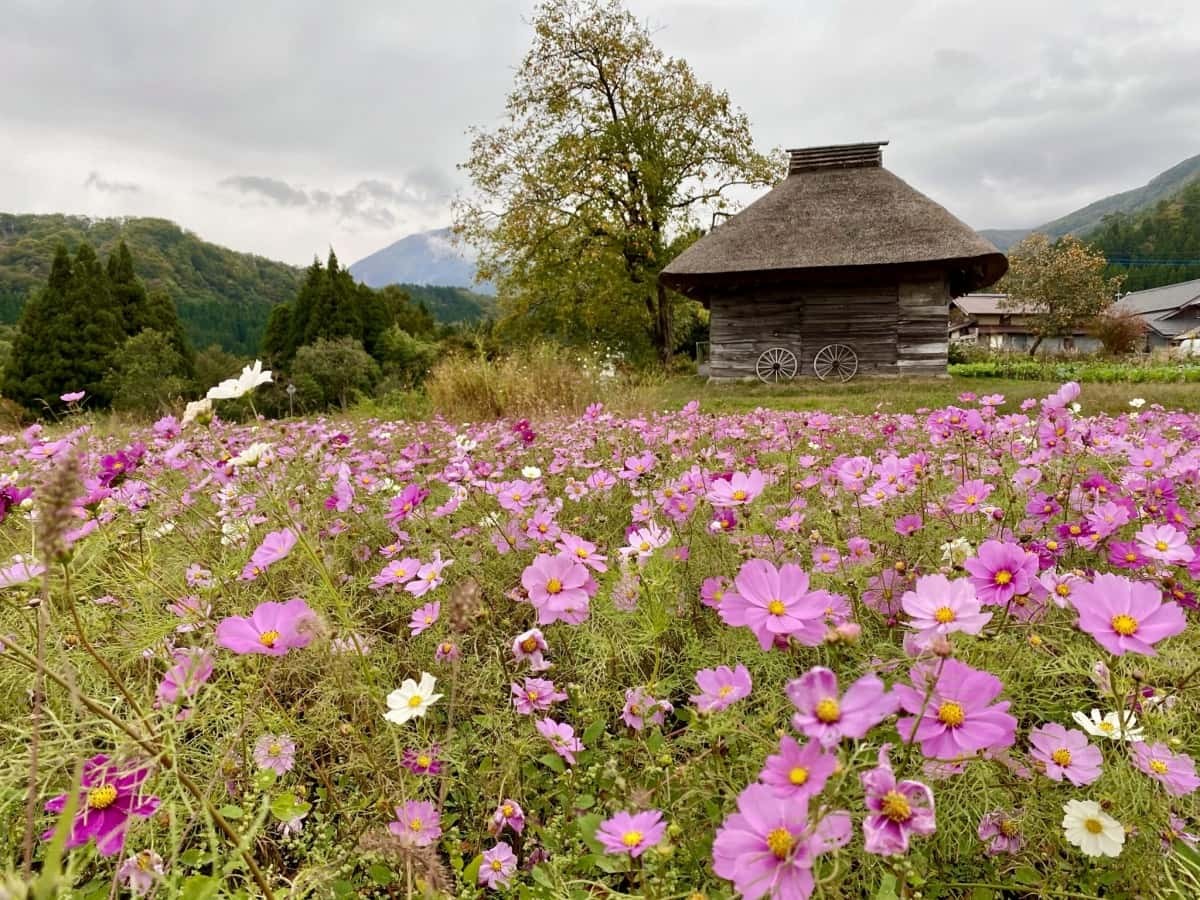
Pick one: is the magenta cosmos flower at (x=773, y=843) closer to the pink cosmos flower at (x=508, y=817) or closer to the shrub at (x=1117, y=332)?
the pink cosmos flower at (x=508, y=817)

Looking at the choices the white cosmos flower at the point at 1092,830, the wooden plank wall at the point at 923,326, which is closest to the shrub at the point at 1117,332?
the wooden plank wall at the point at 923,326

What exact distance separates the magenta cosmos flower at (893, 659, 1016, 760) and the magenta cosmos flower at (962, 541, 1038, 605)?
1.04ft

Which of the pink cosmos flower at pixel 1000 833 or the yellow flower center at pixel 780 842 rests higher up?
the yellow flower center at pixel 780 842

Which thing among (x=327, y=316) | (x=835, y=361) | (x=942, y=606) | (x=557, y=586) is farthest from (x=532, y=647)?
(x=327, y=316)

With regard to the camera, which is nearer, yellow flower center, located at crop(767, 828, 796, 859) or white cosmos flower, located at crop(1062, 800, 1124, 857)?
yellow flower center, located at crop(767, 828, 796, 859)

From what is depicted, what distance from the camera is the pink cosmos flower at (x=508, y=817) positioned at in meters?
0.95

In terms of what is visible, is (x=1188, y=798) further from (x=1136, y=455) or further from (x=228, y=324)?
(x=228, y=324)

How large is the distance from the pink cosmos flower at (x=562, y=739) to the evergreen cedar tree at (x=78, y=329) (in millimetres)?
25052

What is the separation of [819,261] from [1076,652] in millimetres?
10609

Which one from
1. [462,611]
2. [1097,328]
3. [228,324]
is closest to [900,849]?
[462,611]

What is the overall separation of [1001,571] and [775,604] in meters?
0.40

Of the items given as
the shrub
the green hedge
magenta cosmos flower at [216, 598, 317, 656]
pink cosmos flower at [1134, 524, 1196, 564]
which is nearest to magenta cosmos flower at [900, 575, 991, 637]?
pink cosmos flower at [1134, 524, 1196, 564]

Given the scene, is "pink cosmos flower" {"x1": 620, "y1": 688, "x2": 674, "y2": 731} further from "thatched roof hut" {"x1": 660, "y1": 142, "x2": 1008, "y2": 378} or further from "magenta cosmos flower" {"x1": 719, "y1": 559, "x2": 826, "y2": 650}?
"thatched roof hut" {"x1": 660, "y1": 142, "x2": 1008, "y2": 378}

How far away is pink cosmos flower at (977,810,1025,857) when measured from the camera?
0.81 metres
